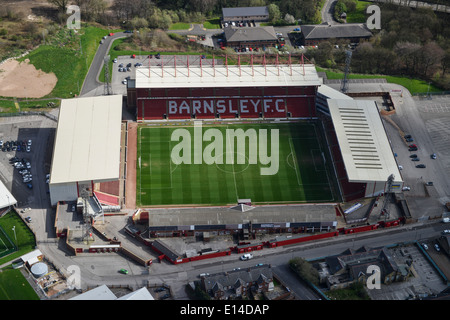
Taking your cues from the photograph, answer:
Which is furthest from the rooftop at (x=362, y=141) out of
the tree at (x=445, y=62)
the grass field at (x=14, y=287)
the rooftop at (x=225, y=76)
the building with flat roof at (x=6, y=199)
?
the building with flat roof at (x=6, y=199)

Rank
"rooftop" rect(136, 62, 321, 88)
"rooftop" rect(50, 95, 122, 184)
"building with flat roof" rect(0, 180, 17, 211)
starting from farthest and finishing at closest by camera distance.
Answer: "rooftop" rect(136, 62, 321, 88) < "building with flat roof" rect(0, 180, 17, 211) < "rooftop" rect(50, 95, 122, 184)

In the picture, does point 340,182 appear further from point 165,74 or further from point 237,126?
point 165,74

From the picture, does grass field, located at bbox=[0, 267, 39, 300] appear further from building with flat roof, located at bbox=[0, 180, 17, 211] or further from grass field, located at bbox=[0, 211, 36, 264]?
building with flat roof, located at bbox=[0, 180, 17, 211]

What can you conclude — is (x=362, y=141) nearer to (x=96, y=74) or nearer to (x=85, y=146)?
(x=85, y=146)

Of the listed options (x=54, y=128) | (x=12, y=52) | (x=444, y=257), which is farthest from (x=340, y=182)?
(x=12, y=52)

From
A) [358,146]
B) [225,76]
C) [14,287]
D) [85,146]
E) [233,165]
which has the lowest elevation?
[14,287]

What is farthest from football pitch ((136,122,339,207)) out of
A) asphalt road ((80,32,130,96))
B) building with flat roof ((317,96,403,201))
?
asphalt road ((80,32,130,96))

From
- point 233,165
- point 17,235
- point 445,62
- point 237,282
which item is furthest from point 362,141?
point 17,235
